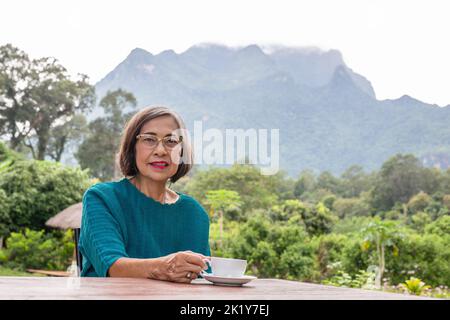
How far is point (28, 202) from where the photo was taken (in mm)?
8719

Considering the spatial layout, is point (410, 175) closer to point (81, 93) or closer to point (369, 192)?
point (369, 192)

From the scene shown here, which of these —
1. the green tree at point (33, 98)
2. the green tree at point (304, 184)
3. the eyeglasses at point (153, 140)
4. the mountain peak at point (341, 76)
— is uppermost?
the mountain peak at point (341, 76)

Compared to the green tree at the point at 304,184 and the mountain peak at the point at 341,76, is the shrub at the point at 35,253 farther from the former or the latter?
the mountain peak at the point at 341,76

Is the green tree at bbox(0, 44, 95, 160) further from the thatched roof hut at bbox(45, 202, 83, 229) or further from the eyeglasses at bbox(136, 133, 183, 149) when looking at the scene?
the eyeglasses at bbox(136, 133, 183, 149)

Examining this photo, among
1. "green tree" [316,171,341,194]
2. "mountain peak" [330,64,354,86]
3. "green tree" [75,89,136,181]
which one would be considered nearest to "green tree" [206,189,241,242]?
"green tree" [316,171,341,194]

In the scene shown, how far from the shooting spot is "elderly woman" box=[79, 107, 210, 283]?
1.24 metres

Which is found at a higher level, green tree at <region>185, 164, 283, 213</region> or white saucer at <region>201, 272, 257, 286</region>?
green tree at <region>185, 164, 283, 213</region>

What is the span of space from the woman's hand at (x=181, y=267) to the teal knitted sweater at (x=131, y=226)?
0.50 feet

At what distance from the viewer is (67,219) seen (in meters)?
7.93

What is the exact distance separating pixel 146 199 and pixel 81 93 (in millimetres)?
12659

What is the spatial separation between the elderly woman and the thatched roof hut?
21.4 ft

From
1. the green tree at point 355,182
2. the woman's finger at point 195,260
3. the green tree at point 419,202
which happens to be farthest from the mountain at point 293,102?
the woman's finger at point 195,260

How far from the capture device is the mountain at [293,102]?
14.0 meters

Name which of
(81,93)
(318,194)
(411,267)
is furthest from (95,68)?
(411,267)
